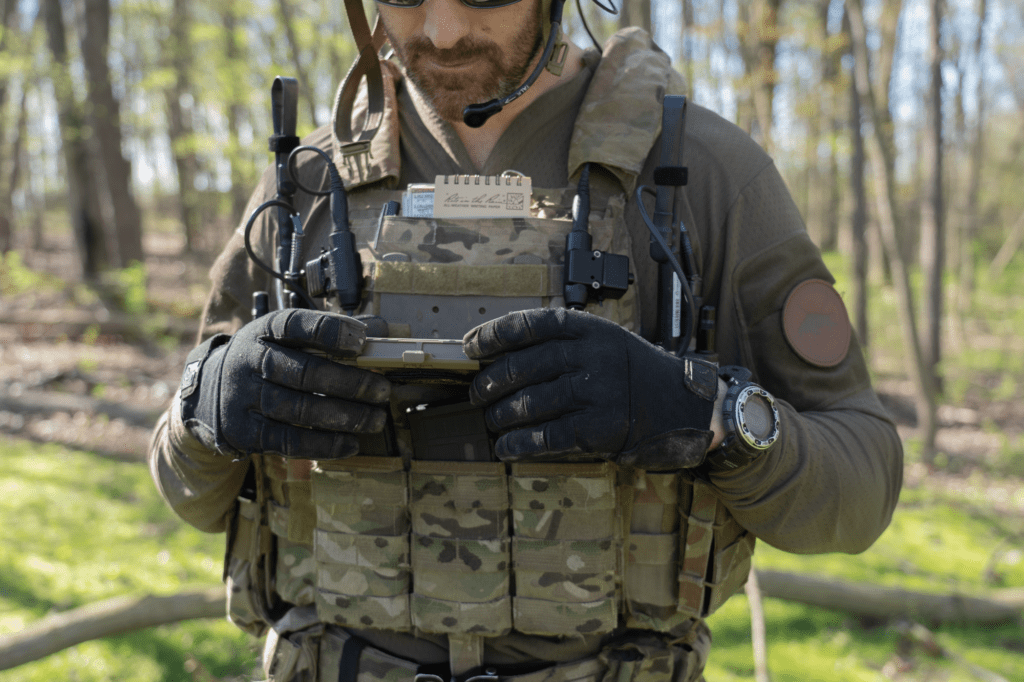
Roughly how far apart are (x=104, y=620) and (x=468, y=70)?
3059mm

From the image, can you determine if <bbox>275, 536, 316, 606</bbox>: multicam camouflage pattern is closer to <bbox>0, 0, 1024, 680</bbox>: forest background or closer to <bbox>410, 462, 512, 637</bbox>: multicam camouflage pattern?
<bbox>410, 462, 512, 637</bbox>: multicam camouflage pattern

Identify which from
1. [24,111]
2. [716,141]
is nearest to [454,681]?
[716,141]

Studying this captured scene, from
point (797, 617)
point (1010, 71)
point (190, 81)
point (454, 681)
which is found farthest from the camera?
point (1010, 71)

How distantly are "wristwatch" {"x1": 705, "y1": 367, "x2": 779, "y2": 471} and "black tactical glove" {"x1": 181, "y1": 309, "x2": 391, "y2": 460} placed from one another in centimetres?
57

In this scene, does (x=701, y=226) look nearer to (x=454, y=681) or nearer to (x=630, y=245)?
(x=630, y=245)

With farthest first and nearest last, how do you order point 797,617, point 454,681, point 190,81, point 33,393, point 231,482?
point 190,81, point 33,393, point 797,617, point 231,482, point 454,681

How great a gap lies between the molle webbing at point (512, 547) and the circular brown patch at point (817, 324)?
1.12ft

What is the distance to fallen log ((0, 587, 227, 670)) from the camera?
293 cm

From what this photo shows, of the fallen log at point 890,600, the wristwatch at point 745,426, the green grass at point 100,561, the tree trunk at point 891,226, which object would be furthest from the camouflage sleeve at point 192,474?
the tree trunk at point 891,226

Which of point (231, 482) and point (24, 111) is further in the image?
point (24, 111)

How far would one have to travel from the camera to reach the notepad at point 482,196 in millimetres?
1377

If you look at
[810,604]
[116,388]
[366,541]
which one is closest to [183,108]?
[116,388]

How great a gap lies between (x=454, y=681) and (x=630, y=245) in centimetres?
91

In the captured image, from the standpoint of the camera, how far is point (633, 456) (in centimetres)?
112
